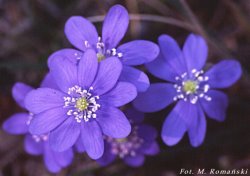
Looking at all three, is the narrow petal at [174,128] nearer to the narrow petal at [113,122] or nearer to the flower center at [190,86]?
the flower center at [190,86]

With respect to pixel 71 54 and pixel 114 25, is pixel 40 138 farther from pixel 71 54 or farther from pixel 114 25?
pixel 114 25

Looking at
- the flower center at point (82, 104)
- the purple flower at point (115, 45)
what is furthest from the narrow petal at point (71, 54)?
the flower center at point (82, 104)

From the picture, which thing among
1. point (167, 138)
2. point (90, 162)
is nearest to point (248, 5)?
point (167, 138)

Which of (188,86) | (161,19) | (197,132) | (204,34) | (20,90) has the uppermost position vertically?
(161,19)

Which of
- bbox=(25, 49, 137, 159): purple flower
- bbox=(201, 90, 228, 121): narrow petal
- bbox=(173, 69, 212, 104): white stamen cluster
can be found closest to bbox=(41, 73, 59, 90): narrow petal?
bbox=(25, 49, 137, 159): purple flower

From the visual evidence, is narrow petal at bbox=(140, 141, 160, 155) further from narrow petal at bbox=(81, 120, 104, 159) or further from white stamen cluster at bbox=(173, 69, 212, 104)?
narrow petal at bbox=(81, 120, 104, 159)

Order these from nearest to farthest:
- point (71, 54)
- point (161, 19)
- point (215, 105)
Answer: point (71, 54) → point (215, 105) → point (161, 19)

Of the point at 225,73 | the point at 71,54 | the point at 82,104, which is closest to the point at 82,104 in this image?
the point at 82,104
